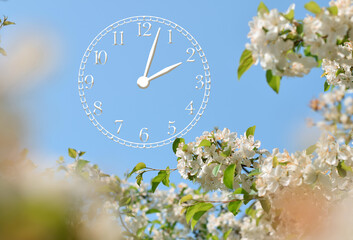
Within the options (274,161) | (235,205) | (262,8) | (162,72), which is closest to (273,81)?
(262,8)

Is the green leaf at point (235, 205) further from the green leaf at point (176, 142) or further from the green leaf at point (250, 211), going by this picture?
the green leaf at point (176, 142)

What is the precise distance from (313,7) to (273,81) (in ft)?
0.82

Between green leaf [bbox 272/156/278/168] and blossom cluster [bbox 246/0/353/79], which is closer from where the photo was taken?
blossom cluster [bbox 246/0/353/79]

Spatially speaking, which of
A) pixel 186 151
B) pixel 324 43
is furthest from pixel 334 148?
pixel 186 151

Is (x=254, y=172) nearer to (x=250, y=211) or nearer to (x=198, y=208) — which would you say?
(x=198, y=208)

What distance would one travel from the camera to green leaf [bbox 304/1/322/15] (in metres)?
1.25

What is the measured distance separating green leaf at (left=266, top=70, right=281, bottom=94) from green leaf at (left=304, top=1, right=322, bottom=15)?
0.22 m

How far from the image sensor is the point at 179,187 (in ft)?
15.3

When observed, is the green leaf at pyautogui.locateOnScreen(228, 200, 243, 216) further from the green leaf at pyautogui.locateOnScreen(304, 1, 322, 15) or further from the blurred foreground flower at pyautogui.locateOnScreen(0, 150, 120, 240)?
the blurred foreground flower at pyautogui.locateOnScreen(0, 150, 120, 240)

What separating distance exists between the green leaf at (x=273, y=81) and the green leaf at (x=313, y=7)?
0.22 metres

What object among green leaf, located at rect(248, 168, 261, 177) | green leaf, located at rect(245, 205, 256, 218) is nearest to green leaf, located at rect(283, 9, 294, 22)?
green leaf, located at rect(248, 168, 261, 177)

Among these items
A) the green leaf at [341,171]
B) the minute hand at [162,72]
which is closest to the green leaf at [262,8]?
the green leaf at [341,171]

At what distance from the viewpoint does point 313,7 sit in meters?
1.26

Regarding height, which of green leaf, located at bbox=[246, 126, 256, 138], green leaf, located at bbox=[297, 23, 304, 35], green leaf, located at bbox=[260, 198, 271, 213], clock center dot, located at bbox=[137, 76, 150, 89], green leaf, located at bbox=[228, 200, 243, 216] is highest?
clock center dot, located at bbox=[137, 76, 150, 89]
